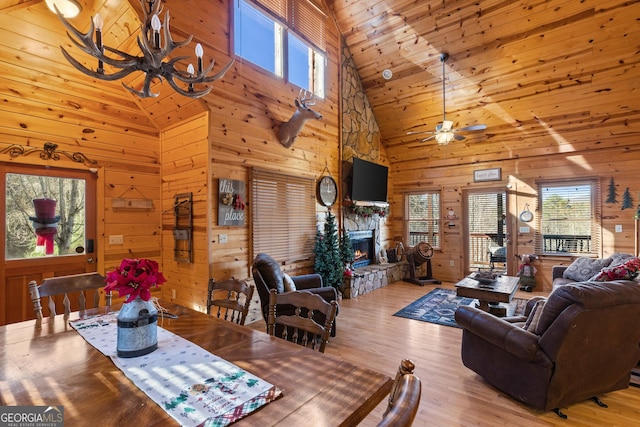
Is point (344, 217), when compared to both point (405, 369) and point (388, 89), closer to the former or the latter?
point (388, 89)

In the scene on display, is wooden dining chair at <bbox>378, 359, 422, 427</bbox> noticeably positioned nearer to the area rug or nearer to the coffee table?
the coffee table

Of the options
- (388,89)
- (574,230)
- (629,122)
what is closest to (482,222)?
(574,230)

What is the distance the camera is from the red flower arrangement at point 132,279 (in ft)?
4.54

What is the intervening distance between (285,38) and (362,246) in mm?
4364

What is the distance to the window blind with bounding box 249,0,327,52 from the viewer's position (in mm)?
4904

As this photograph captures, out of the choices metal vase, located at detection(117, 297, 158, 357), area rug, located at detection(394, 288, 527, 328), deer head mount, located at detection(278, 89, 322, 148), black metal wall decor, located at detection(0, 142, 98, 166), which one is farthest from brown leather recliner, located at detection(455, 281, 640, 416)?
black metal wall decor, located at detection(0, 142, 98, 166)

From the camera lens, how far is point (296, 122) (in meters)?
4.69

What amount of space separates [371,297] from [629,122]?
17.7 feet

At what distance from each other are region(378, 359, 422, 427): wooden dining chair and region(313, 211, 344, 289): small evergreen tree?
4.37m

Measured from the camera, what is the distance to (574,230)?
6078mm

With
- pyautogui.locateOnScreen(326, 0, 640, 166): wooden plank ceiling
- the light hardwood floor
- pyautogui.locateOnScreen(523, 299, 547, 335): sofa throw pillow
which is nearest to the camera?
the light hardwood floor

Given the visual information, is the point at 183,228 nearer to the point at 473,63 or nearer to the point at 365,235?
the point at 365,235

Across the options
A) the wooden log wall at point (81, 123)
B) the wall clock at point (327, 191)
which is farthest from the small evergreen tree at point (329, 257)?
the wooden log wall at point (81, 123)

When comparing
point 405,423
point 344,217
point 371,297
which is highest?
point 344,217
